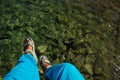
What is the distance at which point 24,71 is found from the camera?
6.25 m

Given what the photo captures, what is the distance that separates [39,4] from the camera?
471 inches

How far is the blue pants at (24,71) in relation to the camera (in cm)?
590

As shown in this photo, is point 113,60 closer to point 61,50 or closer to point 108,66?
point 108,66

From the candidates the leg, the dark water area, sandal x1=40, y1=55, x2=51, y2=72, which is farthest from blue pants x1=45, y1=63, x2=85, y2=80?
the dark water area

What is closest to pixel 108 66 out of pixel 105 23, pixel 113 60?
pixel 113 60

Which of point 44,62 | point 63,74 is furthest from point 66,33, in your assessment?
point 63,74

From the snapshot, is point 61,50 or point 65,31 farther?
point 65,31

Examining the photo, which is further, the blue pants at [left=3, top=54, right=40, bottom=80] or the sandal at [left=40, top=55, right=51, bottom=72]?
the sandal at [left=40, top=55, right=51, bottom=72]

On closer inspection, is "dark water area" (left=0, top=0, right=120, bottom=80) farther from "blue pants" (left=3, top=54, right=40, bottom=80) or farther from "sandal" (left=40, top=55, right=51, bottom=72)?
"blue pants" (left=3, top=54, right=40, bottom=80)

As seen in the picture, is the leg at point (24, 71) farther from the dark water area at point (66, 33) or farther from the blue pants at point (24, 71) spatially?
the dark water area at point (66, 33)

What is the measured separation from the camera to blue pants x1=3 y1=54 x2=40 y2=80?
5.90 metres

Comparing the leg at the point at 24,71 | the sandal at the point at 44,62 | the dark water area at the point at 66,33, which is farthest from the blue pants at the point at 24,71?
the dark water area at the point at 66,33

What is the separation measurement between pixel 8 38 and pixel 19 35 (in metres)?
0.40

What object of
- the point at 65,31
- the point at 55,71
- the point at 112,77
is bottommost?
the point at 112,77
